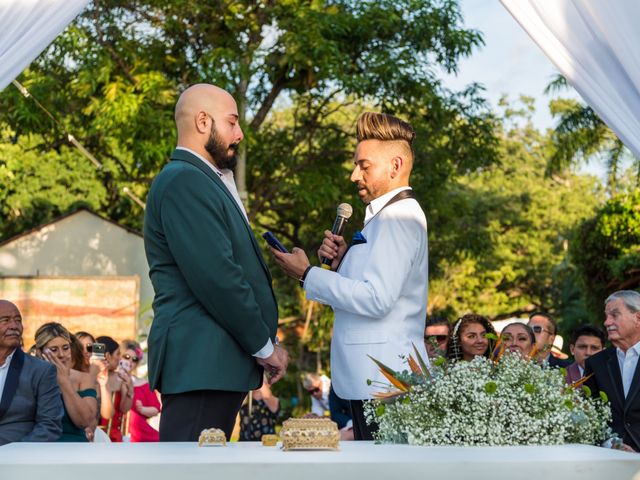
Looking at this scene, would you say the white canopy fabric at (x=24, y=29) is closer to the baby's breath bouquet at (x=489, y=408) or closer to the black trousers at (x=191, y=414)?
the black trousers at (x=191, y=414)

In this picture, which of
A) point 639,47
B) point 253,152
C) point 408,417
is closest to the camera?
point 408,417

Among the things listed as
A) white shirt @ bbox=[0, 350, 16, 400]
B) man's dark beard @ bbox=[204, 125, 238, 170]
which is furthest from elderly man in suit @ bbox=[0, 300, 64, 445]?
man's dark beard @ bbox=[204, 125, 238, 170]

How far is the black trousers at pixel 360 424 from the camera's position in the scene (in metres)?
4.34

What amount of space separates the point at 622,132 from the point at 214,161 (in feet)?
5.51

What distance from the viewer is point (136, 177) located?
1945 cm

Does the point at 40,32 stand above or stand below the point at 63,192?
below

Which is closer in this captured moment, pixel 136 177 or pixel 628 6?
pixel 628 6

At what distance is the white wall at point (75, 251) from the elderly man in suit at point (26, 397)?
19070 millimetres

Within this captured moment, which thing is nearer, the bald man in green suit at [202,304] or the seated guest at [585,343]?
the bald man in green suit at [202,304]

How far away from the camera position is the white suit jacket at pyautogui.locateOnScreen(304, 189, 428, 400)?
14.0 ft

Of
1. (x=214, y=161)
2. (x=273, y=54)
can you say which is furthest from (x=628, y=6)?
(x=273, y=54)

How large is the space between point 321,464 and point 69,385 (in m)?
4.69

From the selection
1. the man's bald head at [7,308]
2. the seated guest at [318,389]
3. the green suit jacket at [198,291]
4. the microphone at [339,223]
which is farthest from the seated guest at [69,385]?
the seated guest at [318,389]

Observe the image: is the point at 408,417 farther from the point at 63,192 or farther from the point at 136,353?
the point at 63,192
